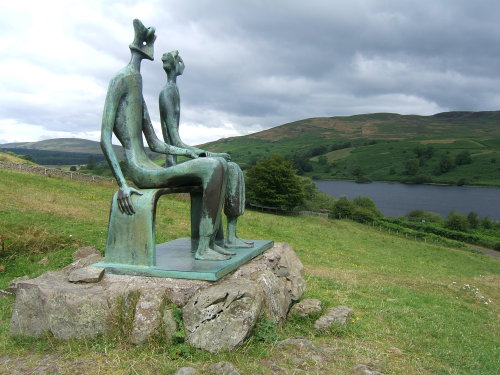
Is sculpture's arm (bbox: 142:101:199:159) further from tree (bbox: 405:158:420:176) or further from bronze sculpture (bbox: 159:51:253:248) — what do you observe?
tree (bbox: 405:158:420:176)

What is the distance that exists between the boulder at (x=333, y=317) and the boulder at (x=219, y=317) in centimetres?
155

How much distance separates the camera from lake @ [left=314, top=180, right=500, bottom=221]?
3194 inches

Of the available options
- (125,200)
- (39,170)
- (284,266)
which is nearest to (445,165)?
(39,170)

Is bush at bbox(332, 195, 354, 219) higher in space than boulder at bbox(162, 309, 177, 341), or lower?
lower

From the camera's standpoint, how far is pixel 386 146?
138500 mm

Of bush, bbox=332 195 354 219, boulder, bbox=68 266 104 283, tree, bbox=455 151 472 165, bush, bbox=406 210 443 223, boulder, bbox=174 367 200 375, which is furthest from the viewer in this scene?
tree, bbox=455 151 472 165

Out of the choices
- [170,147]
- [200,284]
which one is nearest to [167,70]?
[170,147]

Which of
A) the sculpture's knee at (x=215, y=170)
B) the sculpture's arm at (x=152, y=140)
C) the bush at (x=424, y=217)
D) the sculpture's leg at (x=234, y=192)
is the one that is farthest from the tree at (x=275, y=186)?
the sculpture's knee at (x=215, y=170)

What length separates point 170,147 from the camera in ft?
19.4

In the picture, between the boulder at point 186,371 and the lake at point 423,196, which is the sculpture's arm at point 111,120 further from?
the lake at point 423,196

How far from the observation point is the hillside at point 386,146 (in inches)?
4422

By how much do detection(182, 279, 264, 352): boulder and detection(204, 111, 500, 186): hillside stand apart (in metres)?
85.4

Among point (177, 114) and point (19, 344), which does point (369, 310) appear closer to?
point (177, 114)

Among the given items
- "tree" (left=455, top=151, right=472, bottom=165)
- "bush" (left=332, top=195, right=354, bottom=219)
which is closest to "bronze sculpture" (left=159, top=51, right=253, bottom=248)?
"bush" (left=332, top=195, right=354, bottom=219)
